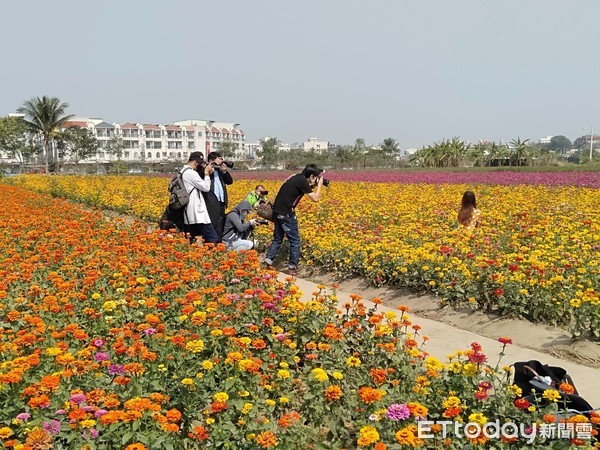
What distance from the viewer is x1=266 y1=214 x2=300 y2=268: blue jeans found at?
6758 mm

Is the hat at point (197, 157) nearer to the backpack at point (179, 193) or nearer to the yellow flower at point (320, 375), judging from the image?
the backpack at point (179, 193)


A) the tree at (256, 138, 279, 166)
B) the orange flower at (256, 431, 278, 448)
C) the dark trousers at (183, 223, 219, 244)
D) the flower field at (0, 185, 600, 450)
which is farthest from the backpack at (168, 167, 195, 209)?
the tree at (256, 138, 279, 166)

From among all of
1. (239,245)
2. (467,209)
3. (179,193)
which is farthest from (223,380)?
(467,209)

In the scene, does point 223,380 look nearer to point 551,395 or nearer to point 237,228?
point 551,395

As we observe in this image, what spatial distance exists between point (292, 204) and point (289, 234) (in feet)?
1.33

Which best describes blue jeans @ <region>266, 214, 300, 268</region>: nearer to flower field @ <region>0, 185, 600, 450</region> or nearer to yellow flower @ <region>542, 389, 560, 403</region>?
flower field @ <region>0, 185, 600, 450</region>

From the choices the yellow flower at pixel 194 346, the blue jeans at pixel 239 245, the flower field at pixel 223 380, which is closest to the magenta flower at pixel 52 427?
the flower field at pixel 223 380

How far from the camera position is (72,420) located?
2061mm

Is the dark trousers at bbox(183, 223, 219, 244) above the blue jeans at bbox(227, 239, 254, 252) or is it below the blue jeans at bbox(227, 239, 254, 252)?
above

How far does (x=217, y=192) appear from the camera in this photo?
691cm

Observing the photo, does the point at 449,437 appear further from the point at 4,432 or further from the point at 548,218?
the point at 548,218

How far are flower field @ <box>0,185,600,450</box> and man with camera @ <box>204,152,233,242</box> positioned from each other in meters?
2.55

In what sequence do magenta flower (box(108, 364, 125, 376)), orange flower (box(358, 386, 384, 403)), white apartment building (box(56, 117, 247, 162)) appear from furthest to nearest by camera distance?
white apartment building (box(56, 117, 247, 162)) < magenta flower (box(108, 364, 125, 376)) < orange flower (box(358, 386, 384, 403))

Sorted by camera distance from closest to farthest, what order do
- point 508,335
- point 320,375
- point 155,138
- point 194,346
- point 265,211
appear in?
point 320,375, point 194,346, point 508,335, point 265,211, point 155,138
